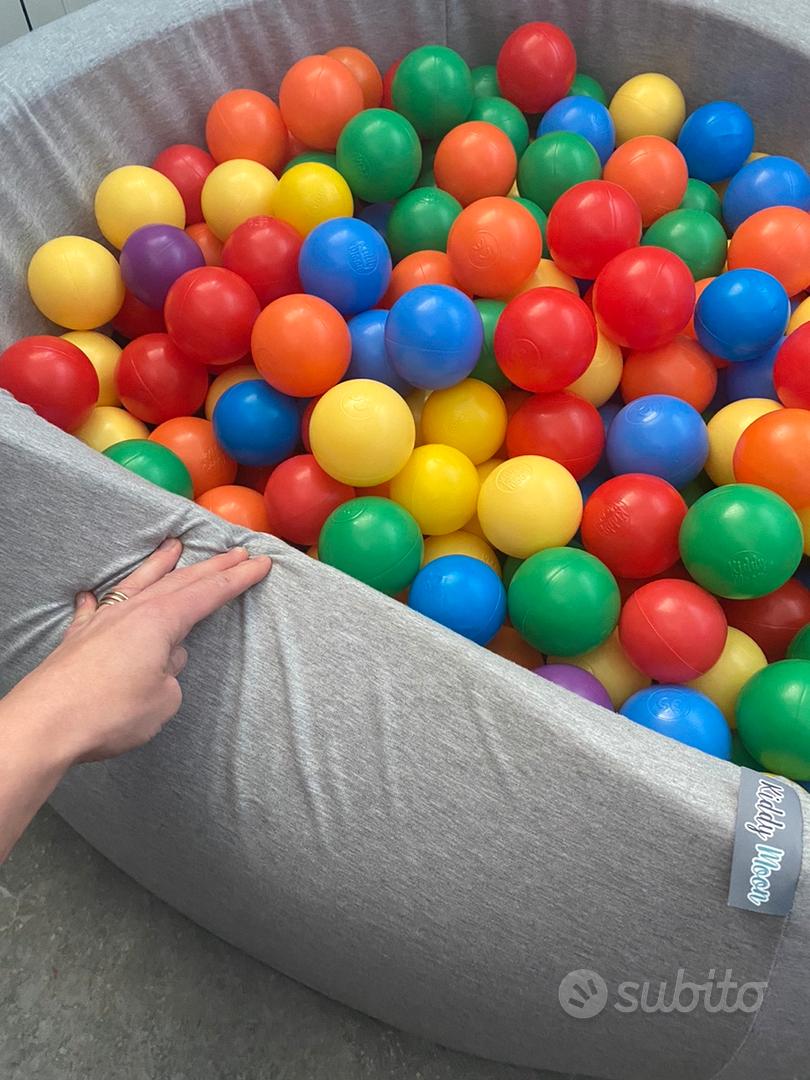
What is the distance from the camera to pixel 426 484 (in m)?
1.28

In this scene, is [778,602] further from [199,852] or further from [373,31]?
[373,31]

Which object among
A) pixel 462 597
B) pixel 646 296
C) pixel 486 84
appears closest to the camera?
pixel 462 597

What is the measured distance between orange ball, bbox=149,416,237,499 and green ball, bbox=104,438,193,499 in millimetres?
73

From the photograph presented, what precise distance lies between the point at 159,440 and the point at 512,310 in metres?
0.56

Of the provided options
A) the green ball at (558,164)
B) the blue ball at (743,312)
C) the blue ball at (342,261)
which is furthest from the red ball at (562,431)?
the green ball at (558,164)

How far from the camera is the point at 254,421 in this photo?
132 centimetres

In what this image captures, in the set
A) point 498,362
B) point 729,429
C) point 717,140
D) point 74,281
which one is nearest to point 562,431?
point 498,362

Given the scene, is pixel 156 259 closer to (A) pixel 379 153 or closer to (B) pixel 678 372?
(A) pixel 379 153

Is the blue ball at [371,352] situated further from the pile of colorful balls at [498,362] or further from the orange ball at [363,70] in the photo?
the orange ball at [363,70]

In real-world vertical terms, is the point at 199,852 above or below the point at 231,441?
below

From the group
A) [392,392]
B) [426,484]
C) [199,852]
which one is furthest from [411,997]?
[392,392]

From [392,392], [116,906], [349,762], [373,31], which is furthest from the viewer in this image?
[373,31]

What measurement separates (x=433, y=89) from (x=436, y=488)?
731mm

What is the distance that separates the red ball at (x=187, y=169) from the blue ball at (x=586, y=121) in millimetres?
603
